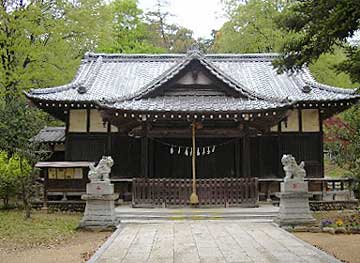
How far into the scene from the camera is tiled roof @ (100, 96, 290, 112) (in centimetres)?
1659

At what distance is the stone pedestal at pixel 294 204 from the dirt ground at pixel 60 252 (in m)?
5.33

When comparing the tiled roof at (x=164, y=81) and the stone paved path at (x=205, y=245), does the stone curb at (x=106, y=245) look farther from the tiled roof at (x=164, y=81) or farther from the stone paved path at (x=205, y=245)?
the tiled roof at (x=164, y=81)

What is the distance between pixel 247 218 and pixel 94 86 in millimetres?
10074

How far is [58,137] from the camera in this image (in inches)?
908

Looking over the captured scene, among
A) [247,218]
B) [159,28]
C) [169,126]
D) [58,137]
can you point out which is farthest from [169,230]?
[159,28]

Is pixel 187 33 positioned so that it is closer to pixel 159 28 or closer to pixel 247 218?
pixel 159 28

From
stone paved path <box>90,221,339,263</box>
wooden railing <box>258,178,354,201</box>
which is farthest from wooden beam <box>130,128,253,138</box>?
stone paved path <box>90,221,339,263</box>

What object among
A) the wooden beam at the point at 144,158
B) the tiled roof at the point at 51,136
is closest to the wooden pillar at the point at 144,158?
the wooden beam at the point at 144,158

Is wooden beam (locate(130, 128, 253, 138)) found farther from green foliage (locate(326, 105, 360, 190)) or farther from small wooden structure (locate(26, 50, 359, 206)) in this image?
green foliage (locate(326, 105, 360, 190))

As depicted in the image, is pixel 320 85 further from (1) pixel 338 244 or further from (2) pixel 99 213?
(2) pixel 99 213

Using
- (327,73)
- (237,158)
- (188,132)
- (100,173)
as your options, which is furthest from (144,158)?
(327,73)

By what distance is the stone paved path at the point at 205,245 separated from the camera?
922 cm

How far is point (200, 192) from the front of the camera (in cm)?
1677

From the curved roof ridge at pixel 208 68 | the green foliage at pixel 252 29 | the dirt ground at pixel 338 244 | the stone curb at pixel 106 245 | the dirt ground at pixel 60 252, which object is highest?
the green foliage at pixel 252 29
